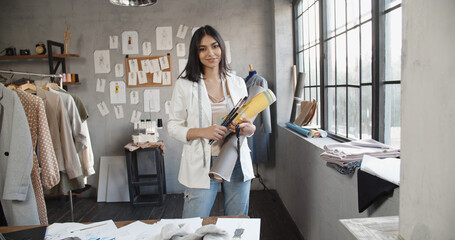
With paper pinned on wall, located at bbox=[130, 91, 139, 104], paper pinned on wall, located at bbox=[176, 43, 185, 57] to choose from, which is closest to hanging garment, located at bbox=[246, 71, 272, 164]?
paper pinned on wall, located at bbox=[176, 43, 185, 57]

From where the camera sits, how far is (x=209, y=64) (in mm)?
1864

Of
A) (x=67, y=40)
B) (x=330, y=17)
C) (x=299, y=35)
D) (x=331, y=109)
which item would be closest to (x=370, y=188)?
(x=331, y=109)

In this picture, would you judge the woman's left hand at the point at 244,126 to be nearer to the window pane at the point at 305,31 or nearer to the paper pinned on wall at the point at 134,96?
the window pane at the point at 305,31

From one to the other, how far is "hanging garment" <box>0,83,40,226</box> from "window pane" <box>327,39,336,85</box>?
2.24m

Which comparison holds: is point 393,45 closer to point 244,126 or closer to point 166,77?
point 244,126

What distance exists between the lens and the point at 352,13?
221cm

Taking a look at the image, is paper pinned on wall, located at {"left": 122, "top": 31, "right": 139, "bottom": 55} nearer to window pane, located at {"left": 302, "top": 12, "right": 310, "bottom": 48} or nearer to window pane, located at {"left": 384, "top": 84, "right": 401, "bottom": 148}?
window pane, located at {"left": 302, "top": 12, "right": 310, "bottom": 48}

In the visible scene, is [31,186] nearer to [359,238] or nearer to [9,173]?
[9,173]

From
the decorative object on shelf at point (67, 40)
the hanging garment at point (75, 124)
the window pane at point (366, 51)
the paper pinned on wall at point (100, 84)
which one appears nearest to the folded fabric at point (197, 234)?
the window pane at point (366, 51)

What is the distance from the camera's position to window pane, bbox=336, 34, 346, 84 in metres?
2.41

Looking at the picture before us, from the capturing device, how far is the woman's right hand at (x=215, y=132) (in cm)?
170

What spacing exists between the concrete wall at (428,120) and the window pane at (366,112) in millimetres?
1253

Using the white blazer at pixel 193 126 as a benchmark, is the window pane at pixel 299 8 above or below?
above

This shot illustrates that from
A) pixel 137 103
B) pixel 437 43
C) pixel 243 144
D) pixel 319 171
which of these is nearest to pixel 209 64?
pixel 243 144
